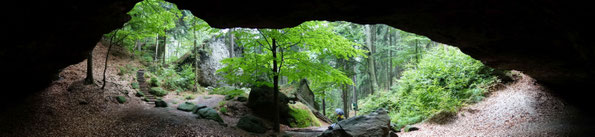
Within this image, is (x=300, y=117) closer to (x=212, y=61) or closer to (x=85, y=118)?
(x=85, y=118)

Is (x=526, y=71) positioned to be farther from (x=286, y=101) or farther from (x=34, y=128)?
(x=34, y=128)

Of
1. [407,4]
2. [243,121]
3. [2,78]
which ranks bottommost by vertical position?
[243,121]

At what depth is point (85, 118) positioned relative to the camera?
28.7ft

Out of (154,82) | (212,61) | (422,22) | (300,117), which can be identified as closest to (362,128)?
(422,22)

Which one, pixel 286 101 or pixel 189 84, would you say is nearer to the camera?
pixel 286 101

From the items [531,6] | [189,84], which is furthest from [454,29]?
[189,84]

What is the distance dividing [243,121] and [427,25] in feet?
25.8

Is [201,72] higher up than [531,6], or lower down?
lower down

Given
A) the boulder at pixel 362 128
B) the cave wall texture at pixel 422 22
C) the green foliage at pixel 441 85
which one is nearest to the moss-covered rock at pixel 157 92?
the cave wall texture at pixel 422 22

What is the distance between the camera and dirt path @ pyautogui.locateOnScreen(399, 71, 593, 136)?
669 centimetres

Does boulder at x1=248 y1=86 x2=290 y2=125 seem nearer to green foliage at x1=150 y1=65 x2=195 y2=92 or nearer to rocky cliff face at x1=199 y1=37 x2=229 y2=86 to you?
green foliage at x1=150 y1=65 x2=195 y2=92

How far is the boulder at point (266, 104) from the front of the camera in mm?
12828

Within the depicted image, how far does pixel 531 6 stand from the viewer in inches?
144

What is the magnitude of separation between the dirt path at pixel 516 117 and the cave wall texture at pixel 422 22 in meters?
1.61
